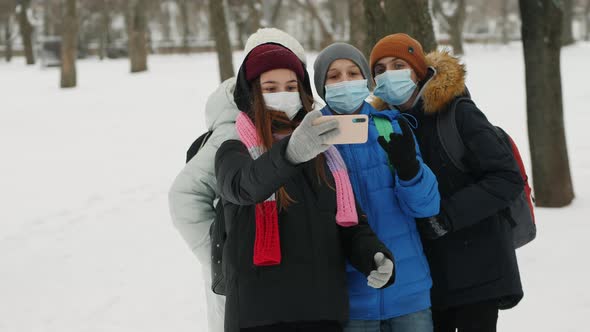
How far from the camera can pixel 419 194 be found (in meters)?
2.31

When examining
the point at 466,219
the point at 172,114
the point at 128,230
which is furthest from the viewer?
the point at 172,114

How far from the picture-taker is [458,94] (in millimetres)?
2707

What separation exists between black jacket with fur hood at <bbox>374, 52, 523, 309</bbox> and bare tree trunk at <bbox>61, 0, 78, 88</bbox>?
1847 centimetres

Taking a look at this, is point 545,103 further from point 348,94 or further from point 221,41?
point 221,41

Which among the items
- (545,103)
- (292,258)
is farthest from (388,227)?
(545,103)

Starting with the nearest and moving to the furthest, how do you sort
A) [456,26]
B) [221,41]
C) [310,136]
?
[310,136] → [221,41] → [456,26]

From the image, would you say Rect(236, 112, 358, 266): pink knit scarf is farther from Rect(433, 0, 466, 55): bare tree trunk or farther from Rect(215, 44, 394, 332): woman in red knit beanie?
Rect(433, 0, 466, 55): bare tree trunk

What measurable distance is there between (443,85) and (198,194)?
1.10m

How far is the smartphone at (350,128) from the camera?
1.97 m

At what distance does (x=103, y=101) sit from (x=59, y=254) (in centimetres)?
1114

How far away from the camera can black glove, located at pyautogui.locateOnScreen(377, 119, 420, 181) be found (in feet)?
7.41

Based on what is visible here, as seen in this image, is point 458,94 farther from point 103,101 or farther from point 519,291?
point 103,101

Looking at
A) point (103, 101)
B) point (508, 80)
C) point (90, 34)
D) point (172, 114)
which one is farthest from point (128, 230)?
point (90, 34)

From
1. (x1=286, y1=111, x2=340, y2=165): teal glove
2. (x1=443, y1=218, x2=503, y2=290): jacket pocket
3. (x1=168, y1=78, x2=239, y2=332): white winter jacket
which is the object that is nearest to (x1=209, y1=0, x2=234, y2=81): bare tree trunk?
(x1=168, y1=78, x2=239, y2=332): white winter jacket
